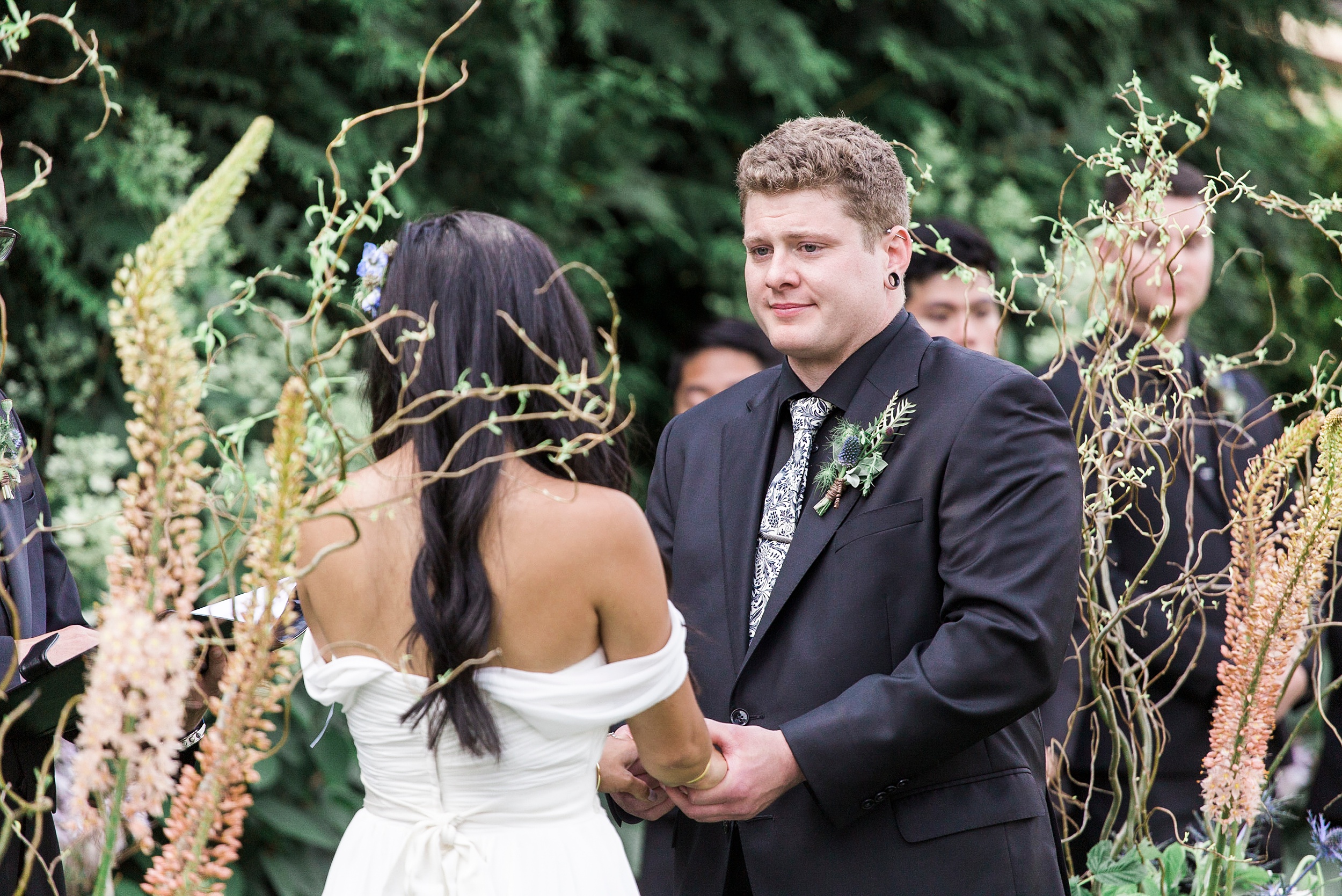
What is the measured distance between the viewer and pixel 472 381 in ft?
6.07

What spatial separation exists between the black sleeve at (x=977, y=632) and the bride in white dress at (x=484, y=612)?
0.37 meters

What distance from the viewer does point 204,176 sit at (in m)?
4.86

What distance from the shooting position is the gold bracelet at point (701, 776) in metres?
2.16

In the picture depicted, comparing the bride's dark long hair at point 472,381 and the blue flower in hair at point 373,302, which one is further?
the blue flower in hair at point 373,302

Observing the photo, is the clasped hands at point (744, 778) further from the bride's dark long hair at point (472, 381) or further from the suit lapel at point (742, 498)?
the bride's dark long hair at point (472, 381)

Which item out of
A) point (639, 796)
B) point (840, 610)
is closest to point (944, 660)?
point (840, 610)

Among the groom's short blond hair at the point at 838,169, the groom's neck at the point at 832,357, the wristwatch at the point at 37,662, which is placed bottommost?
the wristwatch at the point at 37,662

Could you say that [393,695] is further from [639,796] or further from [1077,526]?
[1077,526]

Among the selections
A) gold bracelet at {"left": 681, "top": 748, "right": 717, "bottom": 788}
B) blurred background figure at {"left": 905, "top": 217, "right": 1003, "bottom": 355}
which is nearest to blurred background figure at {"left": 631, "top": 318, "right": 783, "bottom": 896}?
blurred background figure at {"left": 905, "top": 217, "right": 1003, "bottom": 355}

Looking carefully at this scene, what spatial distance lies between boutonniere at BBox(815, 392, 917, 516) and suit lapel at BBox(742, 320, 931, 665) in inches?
0.6

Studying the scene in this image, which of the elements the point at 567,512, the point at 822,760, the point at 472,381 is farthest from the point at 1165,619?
the point at 472,381

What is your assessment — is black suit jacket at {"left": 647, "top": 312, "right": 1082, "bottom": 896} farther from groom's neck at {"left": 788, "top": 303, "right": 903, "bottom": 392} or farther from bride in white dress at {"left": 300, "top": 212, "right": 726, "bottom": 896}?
bride in white dress at {"left": 300, "top": 212, "right": 726, "bottom": 896}

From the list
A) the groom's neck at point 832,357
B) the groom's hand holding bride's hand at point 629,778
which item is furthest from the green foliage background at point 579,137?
the groom's hand holding bride's hand at point 629,778

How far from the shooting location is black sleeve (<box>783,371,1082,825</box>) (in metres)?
2.22
